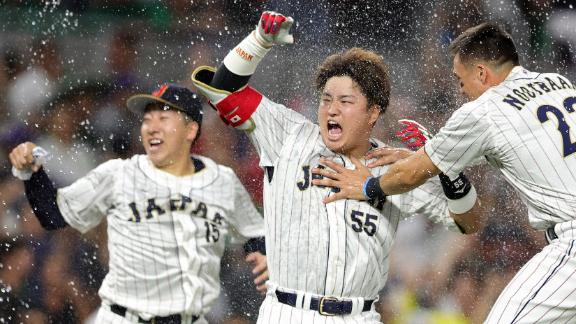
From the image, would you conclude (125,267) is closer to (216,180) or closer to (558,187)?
(216,180)

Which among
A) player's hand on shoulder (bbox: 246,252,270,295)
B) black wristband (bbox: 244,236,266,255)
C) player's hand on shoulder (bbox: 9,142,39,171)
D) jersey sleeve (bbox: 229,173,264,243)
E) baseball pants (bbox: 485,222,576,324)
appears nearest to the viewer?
baseball pants (bbox: 485,222,576,324)

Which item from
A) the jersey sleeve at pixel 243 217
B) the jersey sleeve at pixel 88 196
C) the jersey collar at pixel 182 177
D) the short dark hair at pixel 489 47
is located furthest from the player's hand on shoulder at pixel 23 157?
Answer: the short dark hair at pixel 489 47

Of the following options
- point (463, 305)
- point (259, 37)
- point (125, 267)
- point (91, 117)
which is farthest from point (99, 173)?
point (463, 305)

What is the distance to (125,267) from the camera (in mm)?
5270

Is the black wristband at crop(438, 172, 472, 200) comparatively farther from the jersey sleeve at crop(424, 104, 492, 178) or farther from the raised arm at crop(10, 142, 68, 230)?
the raised arm at crop(10, 142, 68, 230)

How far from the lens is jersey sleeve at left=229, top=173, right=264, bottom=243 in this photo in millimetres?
5473

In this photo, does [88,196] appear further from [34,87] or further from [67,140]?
[34,87]

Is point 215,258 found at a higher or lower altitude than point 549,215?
lower

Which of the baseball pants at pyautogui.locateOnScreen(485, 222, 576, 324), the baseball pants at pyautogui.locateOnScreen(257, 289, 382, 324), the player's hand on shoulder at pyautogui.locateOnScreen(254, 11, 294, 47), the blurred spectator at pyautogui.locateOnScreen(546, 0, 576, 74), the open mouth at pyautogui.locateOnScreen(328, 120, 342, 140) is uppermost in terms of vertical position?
the blurred spectator at pyautogui.locateOnScreen(546, 0, 576, 74)

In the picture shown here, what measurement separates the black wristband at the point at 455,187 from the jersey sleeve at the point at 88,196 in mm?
1980

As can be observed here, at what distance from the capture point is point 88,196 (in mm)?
5348

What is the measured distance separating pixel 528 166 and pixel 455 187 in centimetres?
33

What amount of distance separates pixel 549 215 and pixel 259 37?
1.43 m

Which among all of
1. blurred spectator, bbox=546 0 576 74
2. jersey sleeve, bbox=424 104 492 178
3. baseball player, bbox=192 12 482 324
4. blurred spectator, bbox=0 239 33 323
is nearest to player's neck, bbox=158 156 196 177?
baseball player, bbox=192 12 482 324
